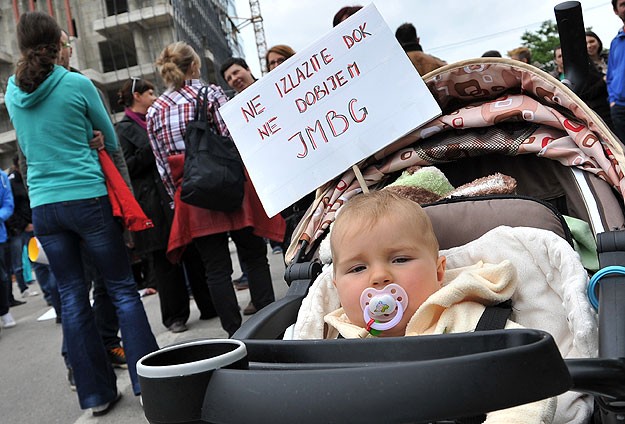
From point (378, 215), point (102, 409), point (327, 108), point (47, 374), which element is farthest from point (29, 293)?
point (378, 215)

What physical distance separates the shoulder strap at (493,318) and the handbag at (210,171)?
6.70 feet

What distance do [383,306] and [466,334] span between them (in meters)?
0.53

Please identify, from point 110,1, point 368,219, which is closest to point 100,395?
point 368,219

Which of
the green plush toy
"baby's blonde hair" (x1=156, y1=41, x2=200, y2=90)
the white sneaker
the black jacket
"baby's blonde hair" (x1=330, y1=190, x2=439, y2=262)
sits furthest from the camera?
the white sneaker

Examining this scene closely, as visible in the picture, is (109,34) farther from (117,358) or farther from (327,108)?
(327,108)

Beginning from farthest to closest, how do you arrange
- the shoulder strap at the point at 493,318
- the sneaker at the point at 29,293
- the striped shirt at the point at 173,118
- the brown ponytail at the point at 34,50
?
the sneaker at the point at 29,293
the striped shirt at the point at 173,118
the brown ponytail at the point at 34,50
the shoulder strap at the point at 493,318

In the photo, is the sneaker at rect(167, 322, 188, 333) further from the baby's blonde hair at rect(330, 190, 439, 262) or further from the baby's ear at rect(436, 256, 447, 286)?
the baby's ear at rect(436, 256, 447, 286)

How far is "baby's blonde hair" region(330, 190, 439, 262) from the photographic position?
1549 mm

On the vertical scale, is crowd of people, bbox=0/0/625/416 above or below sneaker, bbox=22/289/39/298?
above

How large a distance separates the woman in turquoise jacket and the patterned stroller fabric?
125cm

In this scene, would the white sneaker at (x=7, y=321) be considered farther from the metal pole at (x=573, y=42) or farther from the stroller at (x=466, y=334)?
the metal pole at (x=573, y=42)

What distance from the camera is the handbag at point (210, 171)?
3219mm

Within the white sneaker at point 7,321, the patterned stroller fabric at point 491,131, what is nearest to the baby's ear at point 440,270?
the patterned stroller fabric at point 491,131

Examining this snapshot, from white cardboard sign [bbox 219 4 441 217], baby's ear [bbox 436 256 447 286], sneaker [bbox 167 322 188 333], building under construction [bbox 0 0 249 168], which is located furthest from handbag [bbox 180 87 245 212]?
building under construction [bbox 0 0 249 168]
